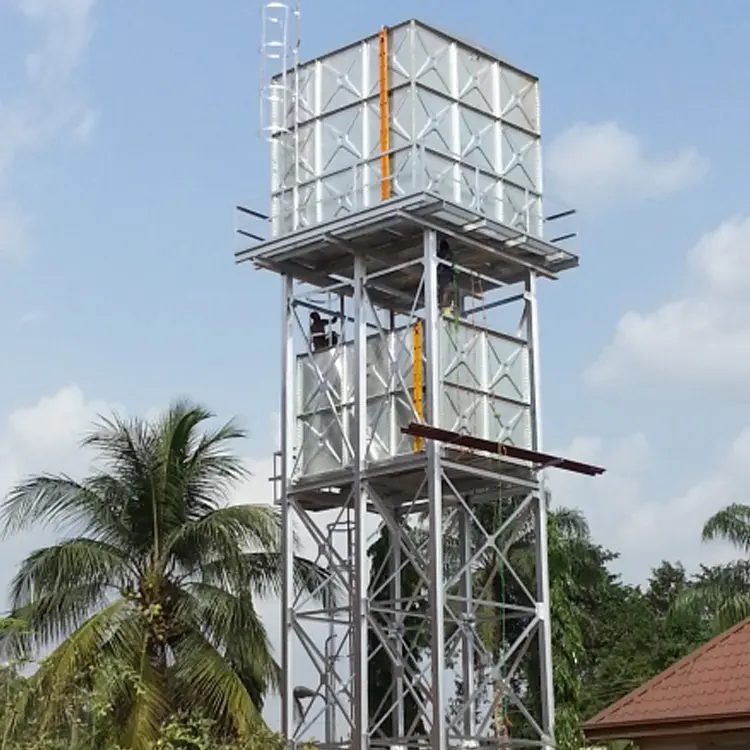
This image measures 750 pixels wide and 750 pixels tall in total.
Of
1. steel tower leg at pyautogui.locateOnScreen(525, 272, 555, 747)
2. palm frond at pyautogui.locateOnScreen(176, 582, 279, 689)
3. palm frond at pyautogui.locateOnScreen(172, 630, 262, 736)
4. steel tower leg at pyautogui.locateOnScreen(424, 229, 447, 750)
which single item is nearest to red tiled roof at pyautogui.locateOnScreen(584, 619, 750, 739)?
steel tower leg at pyautogui.locateOnScreen(424, 229, 447, 750)

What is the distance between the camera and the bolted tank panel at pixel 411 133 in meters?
24.7

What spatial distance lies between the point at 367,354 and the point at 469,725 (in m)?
5.79

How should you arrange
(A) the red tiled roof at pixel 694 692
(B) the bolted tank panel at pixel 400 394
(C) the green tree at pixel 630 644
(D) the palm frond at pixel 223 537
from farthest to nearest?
(C) the green tree at pixel 630 644
(D) the palm frond at pixel 223 537
(B) the bolted tank panel at pixel 400 394
(A) the red tiled roof at pixel 694 692

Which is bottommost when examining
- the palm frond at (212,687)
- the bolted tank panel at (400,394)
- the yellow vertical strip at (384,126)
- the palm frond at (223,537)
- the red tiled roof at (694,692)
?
the red tiled roof at (694,692)

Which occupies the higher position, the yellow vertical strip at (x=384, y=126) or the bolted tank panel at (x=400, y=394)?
the yellow vertical strip at (x=384, y=126)

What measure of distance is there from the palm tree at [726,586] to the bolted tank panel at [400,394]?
10878 millimetres

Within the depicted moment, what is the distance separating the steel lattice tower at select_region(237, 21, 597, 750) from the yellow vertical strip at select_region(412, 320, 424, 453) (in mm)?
33

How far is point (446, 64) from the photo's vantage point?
2547 cm

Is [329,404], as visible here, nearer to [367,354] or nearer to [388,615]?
[367,354]

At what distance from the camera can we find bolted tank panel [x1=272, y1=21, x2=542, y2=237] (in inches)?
974

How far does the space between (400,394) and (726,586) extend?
46.6 ft

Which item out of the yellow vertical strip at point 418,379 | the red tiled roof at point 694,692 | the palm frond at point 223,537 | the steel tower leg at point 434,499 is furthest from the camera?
the palm frond at point 223,537

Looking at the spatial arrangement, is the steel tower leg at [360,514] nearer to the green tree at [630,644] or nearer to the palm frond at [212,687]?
the palm frond at [212,687]

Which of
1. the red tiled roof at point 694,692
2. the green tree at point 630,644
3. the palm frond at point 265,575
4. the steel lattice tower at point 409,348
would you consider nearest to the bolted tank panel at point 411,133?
the steel lattice tower at point 409,348
